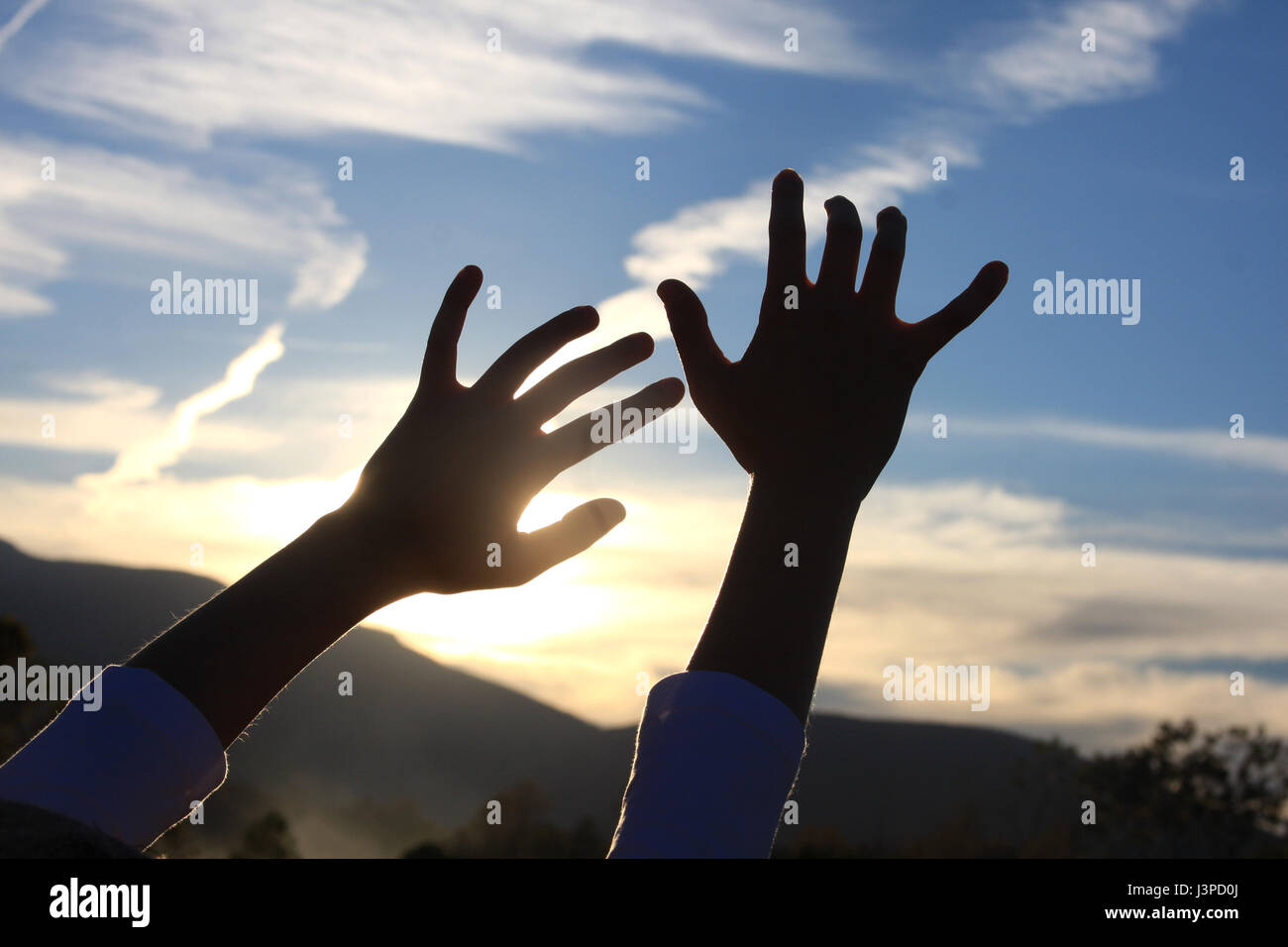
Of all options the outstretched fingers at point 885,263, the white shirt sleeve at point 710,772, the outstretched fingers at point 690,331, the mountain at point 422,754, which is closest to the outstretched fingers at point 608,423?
the outstretched fingers at point 690,331

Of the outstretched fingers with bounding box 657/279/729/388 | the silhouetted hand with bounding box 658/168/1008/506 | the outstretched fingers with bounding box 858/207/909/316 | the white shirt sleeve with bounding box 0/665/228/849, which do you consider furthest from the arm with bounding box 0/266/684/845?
the outstretched fingers with bounding box 858/207/909/316

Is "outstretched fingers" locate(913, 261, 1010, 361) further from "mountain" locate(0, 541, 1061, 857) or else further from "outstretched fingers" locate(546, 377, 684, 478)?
"mountain" locate(0, 541, 1061, 857)

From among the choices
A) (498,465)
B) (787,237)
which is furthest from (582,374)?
(787,237)

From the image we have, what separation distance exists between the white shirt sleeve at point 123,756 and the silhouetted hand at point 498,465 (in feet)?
1.68

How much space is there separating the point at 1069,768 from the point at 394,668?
3535 inches

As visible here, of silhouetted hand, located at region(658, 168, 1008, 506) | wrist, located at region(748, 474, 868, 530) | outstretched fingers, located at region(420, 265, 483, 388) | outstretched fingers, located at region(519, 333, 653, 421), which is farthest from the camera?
outstretched fingers, located at region(420, 265, 483, 388)

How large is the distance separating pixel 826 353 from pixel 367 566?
3.22 ft

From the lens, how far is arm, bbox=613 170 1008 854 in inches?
60.8

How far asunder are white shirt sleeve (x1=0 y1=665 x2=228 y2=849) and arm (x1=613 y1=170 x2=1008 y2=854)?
2.68 feet

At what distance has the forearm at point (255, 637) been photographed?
6.01 feet

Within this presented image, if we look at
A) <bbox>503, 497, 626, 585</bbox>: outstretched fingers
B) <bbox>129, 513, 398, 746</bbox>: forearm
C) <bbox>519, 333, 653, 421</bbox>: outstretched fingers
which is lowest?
<bbox>129, 513, 398, 746</bbox>: forearm
